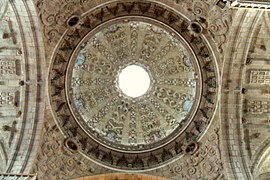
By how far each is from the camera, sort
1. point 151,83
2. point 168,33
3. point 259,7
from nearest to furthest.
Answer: point 259,7 → point 168,33 → point 151,83

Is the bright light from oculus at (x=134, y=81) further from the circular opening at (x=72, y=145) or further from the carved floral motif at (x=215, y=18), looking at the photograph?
the carved floral motif at (x=215, y=18)

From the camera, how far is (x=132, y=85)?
2153 centimetres

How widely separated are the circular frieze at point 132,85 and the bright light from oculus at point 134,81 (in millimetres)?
46

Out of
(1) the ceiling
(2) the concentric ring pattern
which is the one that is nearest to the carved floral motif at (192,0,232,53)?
(1) the ceiling

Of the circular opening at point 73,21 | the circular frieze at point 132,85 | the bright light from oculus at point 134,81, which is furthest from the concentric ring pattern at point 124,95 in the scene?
the circular opening at point 73,21

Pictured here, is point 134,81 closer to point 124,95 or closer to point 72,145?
point 124,95

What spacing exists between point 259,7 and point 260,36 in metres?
3.06

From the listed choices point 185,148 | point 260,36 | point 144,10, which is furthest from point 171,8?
point 185,148

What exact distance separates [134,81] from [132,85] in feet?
0.73

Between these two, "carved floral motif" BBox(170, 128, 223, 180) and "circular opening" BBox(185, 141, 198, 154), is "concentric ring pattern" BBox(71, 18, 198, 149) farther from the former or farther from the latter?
"carved floral motif" BBox(170, 128, 223, 180)

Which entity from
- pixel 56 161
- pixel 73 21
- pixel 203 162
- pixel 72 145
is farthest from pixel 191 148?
pixel 73 21

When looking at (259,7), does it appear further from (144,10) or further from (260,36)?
(144,10)

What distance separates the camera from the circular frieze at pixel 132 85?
62.3 ft

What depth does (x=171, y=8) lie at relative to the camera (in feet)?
60.8
